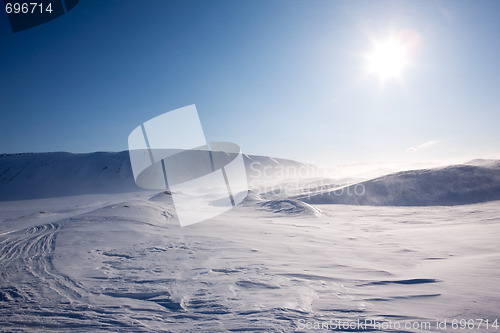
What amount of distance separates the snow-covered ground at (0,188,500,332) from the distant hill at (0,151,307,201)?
89.5ft

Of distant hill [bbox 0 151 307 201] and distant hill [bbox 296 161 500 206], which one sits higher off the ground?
distant hill [bbox 0 151 307 201]

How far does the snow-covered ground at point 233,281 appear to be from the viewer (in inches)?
93.9

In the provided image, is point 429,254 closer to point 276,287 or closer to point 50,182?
point 276,287

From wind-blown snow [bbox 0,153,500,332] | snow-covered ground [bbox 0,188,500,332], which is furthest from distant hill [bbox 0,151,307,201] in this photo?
snow-covered ground [bbox 0,188,500,332]

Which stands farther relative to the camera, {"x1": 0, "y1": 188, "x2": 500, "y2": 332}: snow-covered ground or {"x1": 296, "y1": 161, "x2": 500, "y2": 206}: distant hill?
{"x1": 296, "y1": 161, "x2": 500, "y2": 206}: distant hill

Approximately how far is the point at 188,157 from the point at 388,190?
29.4 metres

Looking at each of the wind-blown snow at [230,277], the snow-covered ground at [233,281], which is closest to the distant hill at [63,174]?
the wind-blown snow at [230,277]

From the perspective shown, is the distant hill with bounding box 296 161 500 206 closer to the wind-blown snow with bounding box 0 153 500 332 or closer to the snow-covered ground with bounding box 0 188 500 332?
the wind-blown snow with bounding box 0 153 500 332

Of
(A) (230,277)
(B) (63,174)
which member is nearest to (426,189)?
(A) (230,277)

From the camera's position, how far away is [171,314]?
8.18 ft

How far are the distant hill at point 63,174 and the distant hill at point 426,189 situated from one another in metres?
23.7

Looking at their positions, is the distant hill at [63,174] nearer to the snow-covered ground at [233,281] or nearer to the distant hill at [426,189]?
the distant hill at [426,189]

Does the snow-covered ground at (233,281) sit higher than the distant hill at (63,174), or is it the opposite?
the distant hill at (63,174)

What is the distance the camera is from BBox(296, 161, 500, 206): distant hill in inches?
595
